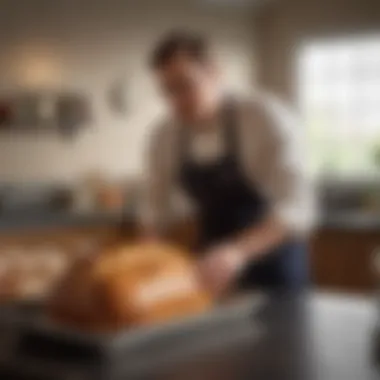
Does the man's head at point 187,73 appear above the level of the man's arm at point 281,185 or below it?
above

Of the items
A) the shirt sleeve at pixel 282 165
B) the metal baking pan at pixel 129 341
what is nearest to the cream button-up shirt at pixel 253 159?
the shirt sleeve at pixel 282 165

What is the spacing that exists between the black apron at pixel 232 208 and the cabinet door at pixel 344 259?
0.05 feet

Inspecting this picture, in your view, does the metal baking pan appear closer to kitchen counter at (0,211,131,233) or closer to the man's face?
kitchen counter at (0,211,131,233)

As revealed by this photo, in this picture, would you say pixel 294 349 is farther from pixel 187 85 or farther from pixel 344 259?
pixel 187 85

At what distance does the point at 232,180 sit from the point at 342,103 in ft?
0.43

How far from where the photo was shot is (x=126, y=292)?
0.59 meters

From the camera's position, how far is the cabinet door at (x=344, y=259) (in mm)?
719

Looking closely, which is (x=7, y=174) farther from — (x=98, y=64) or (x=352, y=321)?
(x=352, y=321)

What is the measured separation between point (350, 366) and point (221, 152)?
0.26 metres

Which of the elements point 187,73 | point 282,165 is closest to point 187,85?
point 187,73

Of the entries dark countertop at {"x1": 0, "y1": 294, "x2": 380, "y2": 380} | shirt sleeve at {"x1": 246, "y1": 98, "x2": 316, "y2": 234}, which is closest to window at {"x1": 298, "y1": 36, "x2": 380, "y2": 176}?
shirt sleeve at {"x1": 246, "y1": 98, "x2": 316, "y2": 234}

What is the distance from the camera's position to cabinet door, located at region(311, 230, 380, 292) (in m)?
0.72

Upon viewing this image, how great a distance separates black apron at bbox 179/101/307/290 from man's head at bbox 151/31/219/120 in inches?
0.8

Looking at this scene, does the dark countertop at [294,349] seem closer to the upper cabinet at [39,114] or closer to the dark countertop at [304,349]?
the dark countertop at [304,349]
